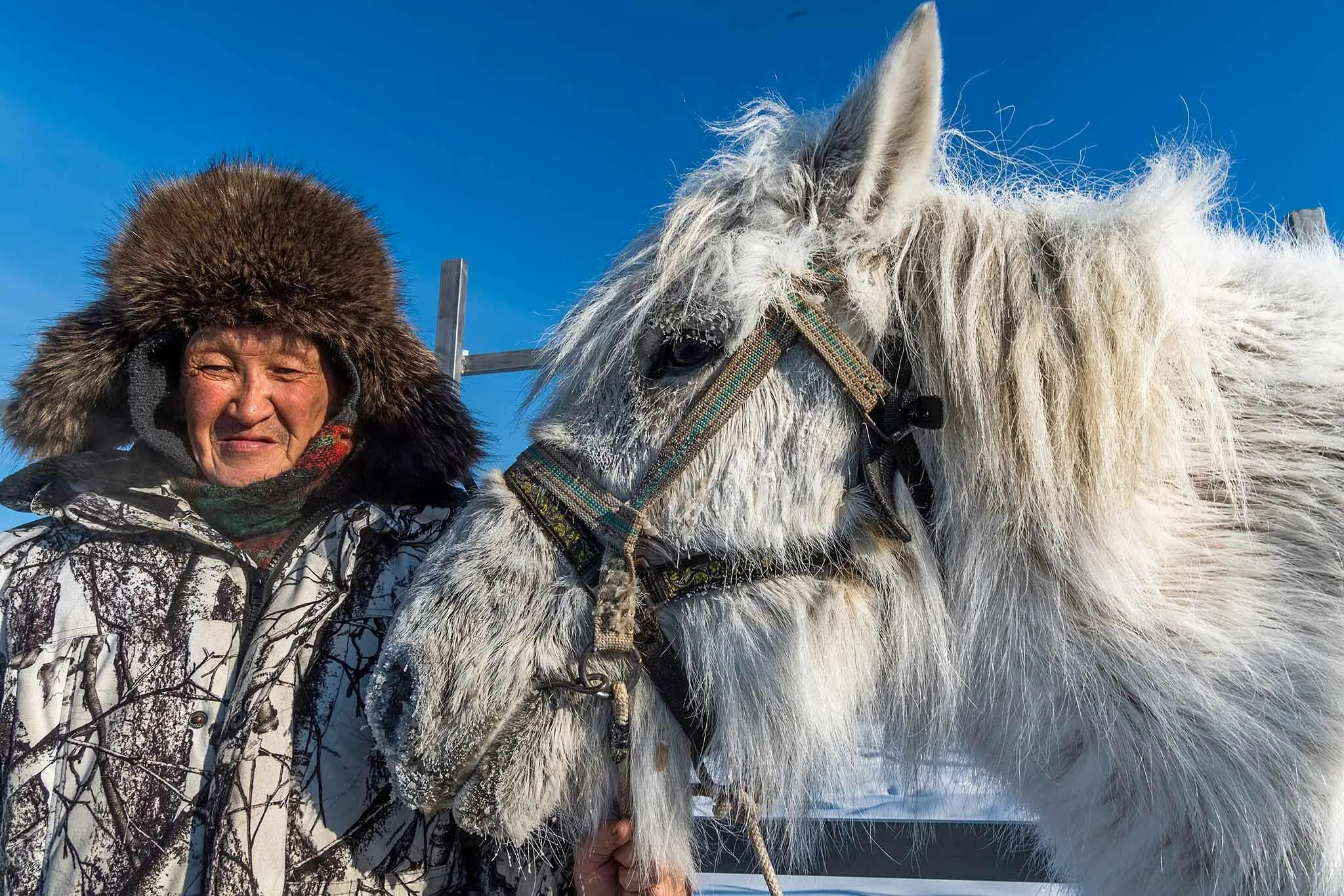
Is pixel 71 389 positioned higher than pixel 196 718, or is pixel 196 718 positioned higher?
pixel 71 389

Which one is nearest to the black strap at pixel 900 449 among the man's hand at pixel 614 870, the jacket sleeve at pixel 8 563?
the man's hand at pixel 614 870

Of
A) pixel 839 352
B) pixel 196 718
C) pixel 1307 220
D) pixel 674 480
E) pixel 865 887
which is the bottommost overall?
pixel 865 887

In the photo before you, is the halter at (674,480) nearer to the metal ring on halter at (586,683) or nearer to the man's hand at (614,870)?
the metal ring on halter at (586,683)

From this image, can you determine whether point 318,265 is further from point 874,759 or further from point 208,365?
point 874,759

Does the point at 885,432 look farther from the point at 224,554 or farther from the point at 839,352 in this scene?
the point at 224,554

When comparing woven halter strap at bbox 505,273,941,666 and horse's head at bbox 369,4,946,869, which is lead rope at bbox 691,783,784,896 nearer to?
horse's head at bbox 369,4,946,869

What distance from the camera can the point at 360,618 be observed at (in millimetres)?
1549

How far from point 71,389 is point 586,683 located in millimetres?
1658

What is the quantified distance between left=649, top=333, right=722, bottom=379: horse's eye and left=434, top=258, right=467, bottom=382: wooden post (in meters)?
3.28

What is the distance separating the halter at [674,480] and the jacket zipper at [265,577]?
732 millimetres

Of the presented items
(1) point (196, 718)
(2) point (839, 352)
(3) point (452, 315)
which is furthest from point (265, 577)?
(3) point (452, 315)

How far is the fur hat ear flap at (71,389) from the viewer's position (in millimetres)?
1884

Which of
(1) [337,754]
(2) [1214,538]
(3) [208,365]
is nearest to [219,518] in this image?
(3) [208,365]

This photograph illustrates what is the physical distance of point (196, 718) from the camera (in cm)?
145
